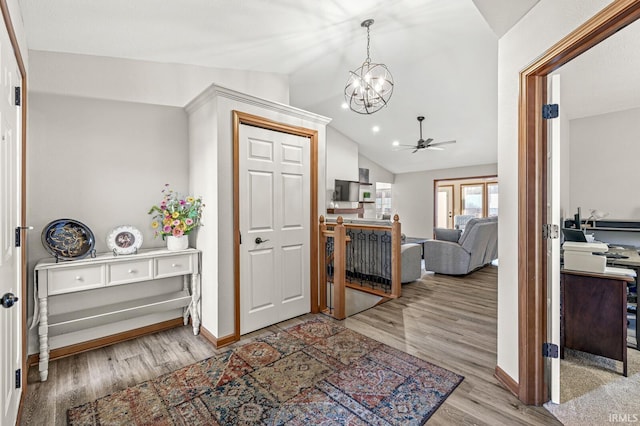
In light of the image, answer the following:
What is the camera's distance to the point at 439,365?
2.29 m

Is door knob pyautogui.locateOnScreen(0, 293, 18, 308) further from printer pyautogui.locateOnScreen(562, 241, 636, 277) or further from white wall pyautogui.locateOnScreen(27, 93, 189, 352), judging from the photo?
printer pyautogui.locateOnScreen(562, 241, 636, 277)

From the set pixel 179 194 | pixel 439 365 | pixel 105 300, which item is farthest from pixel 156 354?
pixel 439 365

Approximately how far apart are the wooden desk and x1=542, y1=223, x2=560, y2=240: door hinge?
813 millimetres

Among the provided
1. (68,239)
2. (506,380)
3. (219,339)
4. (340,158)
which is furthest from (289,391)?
(340,158)

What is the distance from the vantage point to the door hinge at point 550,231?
178 cm

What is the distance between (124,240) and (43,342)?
2.93 feet

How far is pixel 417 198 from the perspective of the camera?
9.91 metres

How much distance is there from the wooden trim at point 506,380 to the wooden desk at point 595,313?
2.37 ft

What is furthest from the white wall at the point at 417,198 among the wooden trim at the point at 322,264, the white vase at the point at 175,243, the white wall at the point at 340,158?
the white vase at the point at 175,243

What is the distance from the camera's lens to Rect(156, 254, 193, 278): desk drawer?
2.65 metres

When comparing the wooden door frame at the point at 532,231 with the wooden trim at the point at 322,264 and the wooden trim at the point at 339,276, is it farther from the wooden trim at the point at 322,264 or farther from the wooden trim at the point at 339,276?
the wooden trim at the point at 322,264

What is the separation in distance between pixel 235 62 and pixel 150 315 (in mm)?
2876

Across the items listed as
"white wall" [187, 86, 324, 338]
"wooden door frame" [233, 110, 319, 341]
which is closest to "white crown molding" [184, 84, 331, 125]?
"white wall" [187, 86, 324, 338]

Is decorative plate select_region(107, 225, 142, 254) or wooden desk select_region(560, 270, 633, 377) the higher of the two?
decorative plate select_region(107, 225, 142, 254)
